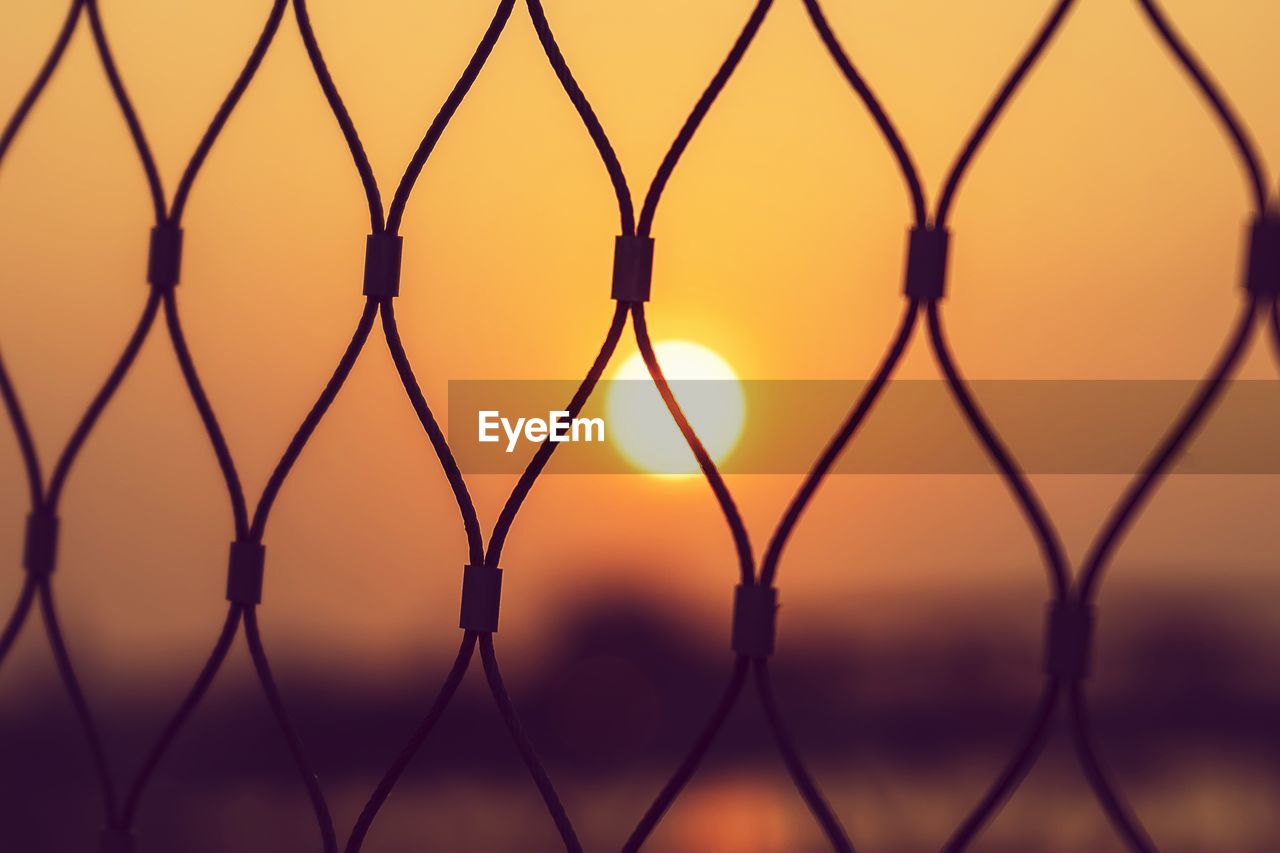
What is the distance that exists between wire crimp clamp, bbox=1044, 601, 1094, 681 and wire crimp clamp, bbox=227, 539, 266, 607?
1.81ft

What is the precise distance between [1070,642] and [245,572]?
578 millimetres

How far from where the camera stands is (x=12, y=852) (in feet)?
4.16

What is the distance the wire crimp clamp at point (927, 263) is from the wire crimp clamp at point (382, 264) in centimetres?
35

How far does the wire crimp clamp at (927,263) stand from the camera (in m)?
0.83

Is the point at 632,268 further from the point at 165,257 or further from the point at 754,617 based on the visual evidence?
the point at 165,257

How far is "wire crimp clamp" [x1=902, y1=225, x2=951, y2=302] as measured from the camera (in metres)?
0.83

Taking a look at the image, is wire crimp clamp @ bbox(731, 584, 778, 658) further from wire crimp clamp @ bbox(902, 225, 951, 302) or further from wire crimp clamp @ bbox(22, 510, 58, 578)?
wire crimp clamp @ bbox(22, 510, 58, 578)

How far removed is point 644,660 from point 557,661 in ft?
4.06

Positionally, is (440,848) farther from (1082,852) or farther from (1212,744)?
(1212,744)

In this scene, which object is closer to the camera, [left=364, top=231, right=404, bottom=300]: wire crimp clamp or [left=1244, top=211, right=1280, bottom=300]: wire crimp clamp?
[left=1244, top=211, right=1280, bottom=300]: wire crimp clamp

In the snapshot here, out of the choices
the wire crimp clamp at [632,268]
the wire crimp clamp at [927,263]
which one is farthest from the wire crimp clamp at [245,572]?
the wire crimp clamp at [927,263]

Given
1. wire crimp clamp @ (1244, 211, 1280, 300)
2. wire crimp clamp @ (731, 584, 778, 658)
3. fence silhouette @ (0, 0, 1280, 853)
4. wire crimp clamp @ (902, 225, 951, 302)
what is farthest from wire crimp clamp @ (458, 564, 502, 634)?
wire crimp clamp @ (1244, 211, 1280, 300)

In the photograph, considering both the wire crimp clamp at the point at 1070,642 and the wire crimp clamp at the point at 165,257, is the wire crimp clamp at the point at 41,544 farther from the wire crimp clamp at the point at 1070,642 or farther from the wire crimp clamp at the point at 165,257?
the wire crimp clamp at the point at 1070,642

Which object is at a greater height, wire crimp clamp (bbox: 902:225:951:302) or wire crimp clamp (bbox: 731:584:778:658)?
wire crimp clamp (bbox: 902:225:951:302)
